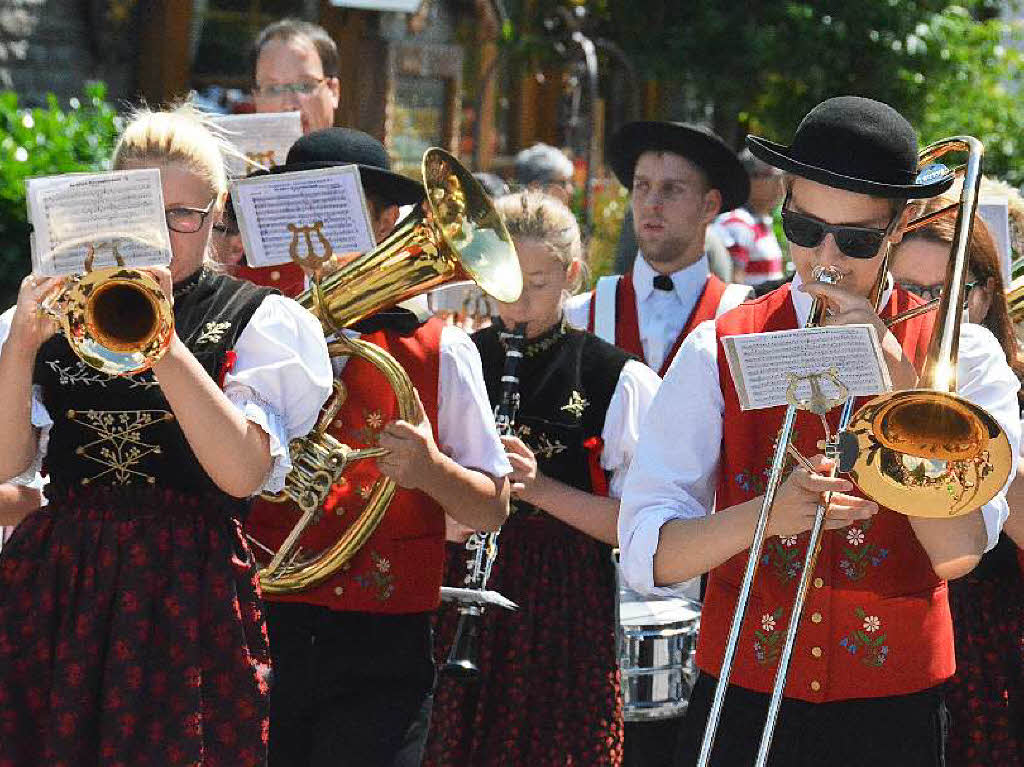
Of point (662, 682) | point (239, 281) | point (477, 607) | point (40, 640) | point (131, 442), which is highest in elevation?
point (239, 281)

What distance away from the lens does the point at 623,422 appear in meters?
4.47

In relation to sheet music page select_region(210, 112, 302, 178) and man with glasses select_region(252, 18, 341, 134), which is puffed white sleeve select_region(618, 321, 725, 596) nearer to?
sheet music page select_region(210, 112, 302, 178)

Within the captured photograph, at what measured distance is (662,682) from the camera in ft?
16.0

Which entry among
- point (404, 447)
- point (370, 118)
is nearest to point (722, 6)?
point (370, 118)

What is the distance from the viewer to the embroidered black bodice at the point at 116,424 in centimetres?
318

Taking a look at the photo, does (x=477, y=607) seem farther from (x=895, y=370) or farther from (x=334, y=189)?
(x=895, y=370)

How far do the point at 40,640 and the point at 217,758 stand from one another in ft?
1.22

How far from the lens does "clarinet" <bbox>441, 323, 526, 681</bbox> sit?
4.31 metres

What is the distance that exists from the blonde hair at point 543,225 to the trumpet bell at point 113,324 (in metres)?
1.79

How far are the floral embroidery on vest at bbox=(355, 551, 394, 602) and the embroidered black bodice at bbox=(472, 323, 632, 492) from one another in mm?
657

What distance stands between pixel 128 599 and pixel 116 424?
31 cm

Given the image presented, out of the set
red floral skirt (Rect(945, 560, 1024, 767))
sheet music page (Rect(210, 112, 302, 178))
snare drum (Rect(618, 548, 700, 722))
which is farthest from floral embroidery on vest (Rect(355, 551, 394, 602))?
sheet music page (Rect(210, 112, 302, 178))

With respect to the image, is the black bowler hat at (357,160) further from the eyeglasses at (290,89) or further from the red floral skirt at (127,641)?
the red floral skirt at (127,641)

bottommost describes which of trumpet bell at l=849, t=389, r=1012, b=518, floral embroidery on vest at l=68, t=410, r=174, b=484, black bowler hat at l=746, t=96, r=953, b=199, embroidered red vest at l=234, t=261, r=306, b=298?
embroidered red vest at l=234, t=261, r=306, b=298
